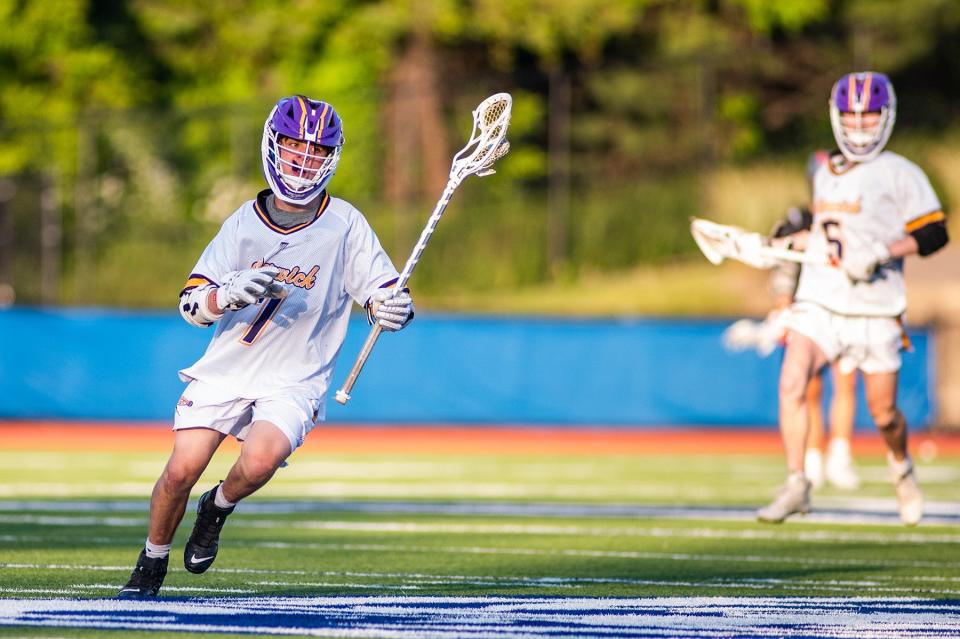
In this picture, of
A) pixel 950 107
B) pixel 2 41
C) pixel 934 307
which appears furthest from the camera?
pixel 2 41

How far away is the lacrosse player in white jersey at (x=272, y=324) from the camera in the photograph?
6.87m

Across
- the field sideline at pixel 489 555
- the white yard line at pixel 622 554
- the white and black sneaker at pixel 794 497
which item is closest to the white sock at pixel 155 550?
the field sideline at pixel 489 555

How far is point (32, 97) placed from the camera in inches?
1594

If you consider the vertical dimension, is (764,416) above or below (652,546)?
below

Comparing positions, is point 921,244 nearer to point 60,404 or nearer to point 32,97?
point 60,404

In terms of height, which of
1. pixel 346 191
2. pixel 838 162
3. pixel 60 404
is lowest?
pixel 60 404

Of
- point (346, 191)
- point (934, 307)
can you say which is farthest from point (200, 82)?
point (934, 307)

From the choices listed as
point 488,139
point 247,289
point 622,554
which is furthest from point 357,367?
point 622,554

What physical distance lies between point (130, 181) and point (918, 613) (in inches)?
1097

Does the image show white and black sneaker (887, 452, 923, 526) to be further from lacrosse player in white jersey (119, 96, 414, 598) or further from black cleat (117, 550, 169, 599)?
black cleat (117, 550, 169, 599)

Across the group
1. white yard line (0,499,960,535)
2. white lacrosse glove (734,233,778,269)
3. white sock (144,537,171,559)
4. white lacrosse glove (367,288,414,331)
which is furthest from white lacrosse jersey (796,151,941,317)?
white sock (144,537,171,559)

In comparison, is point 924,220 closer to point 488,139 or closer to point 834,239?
point 834,239

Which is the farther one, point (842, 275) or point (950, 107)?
point (950, 107)

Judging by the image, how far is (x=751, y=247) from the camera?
35.3 feet
